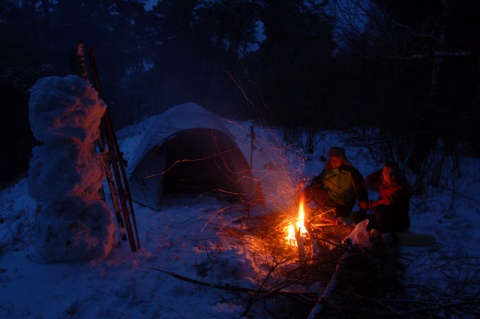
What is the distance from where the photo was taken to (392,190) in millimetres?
3711

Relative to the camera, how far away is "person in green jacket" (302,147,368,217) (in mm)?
4301

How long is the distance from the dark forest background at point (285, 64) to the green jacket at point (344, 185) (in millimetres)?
759

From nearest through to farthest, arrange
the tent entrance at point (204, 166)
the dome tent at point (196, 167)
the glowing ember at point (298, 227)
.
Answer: the glowing ember at point (298, 227), the dome tent at point (196, 167), the tent entrance at point (204, 166)

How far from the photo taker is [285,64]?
43.9ft

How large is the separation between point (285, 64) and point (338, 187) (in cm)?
1017

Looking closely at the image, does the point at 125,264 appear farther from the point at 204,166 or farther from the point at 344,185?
the point at 204,166

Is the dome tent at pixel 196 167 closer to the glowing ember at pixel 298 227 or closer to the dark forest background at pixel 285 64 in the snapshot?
the glowing ember at pixel 298 227

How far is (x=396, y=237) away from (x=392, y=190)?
0.60 meters

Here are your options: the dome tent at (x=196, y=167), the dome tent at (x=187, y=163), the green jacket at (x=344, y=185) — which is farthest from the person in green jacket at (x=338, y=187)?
the dome tent at (x=187, y=163)

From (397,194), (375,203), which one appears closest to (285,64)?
(375,203)

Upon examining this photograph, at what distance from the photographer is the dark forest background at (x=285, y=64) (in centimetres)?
368

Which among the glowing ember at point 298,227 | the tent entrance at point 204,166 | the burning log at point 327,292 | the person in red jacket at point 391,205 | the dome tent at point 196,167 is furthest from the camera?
the tent entrance at point 204,166

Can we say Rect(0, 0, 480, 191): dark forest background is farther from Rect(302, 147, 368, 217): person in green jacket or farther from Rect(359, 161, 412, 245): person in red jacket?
Rect(302, 147, 368, 217): person in green jacket

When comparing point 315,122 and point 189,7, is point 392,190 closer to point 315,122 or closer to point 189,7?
point 315,122
